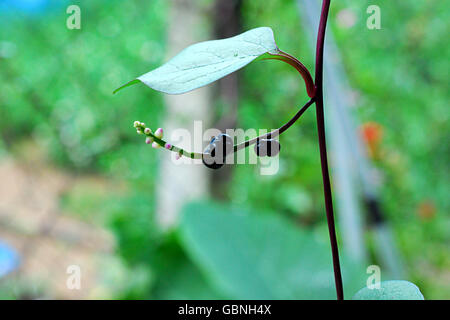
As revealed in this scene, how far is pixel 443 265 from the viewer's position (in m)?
1.60

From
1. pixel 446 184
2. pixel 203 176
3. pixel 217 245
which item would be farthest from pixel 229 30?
pixel 446 184

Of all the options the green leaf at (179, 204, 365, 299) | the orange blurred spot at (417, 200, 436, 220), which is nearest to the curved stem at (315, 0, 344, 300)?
the green leaf at (179, 204, 365, 299)

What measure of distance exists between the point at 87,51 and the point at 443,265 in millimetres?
1531

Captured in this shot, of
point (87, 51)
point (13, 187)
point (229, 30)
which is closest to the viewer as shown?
point (229, 30)

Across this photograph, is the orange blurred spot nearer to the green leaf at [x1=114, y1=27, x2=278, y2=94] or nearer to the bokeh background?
the bokeh background

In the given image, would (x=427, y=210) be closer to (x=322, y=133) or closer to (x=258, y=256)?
(x=258, y=256)

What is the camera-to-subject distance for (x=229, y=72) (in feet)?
0.47

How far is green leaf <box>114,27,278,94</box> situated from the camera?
15 cm

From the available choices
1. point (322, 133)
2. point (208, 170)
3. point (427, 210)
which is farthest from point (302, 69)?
point (427, 210)

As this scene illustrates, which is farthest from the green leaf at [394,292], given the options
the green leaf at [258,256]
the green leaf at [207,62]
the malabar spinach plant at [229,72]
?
the green leaf at [258,256]

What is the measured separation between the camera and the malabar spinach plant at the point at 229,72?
0.15m

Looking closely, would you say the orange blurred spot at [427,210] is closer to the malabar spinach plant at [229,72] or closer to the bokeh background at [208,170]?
the bokeh background at [208,170]
